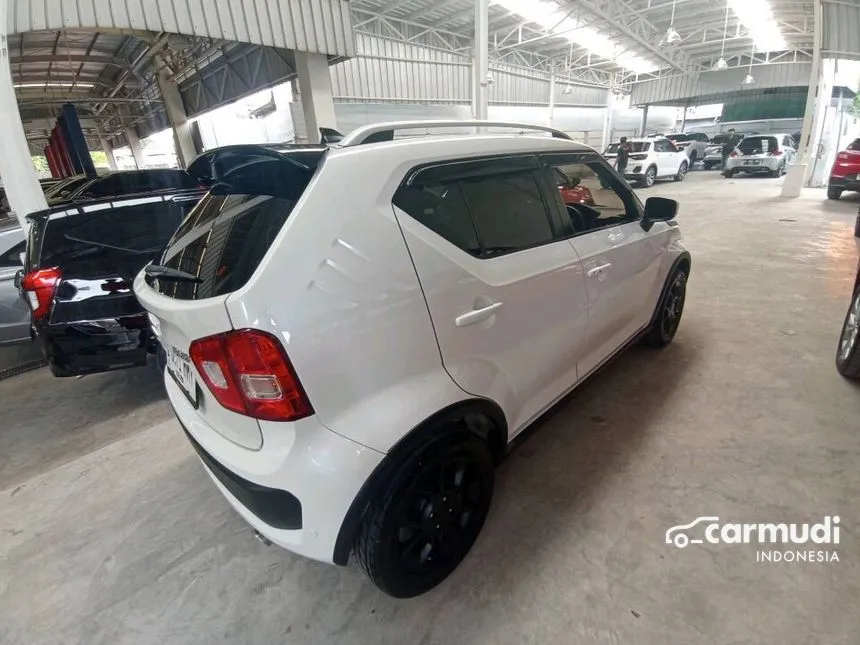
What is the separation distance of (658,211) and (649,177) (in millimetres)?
12990

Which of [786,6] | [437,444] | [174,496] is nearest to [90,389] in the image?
[174,496]

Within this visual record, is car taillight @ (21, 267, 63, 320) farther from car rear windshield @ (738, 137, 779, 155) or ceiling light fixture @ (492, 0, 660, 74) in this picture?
car rear windshield @ (738, 137, 779, 155)

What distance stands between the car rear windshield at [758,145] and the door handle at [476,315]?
57.6ft

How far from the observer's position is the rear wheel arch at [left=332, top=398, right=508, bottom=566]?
1.20 meters

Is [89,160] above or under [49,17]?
under

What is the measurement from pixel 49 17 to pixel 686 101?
98.7 ft

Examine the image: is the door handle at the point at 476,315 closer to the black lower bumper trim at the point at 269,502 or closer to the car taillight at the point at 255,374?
the car taillight at the point at 255,374

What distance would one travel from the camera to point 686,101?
83.1ft

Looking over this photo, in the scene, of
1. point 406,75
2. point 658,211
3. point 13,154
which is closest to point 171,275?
point 658,211

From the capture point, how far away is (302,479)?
3.74ft

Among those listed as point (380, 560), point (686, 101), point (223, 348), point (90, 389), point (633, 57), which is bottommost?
point (90, 389)

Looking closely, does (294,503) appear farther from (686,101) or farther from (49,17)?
(686,101)

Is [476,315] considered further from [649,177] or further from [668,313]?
[649,177]

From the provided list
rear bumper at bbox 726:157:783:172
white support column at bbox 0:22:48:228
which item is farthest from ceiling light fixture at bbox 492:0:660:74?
white support column at bbox 0:22:48:228
